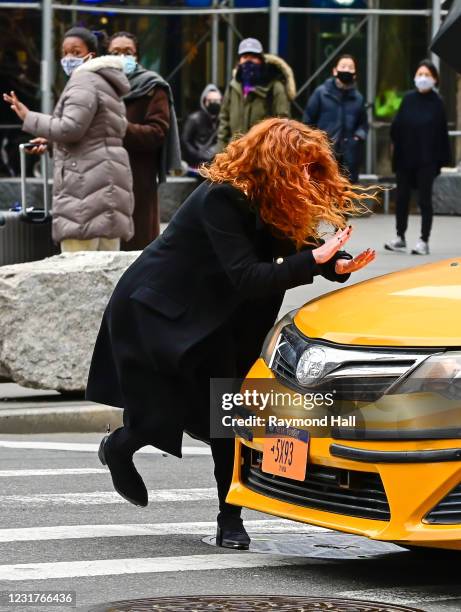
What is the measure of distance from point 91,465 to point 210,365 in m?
2.42

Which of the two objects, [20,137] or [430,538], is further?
[20,137]

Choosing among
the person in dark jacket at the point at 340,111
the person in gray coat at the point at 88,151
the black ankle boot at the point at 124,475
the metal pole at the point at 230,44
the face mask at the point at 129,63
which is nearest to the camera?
the black ankle boot at the point at 124,475

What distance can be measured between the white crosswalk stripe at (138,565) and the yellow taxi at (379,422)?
230 millimetres

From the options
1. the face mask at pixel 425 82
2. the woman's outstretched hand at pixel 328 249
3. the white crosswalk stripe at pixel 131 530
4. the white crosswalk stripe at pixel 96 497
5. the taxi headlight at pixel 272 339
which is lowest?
the white crosswalk stripe at pixel 96 497

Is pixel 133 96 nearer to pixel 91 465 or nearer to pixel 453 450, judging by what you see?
pixel 91 465

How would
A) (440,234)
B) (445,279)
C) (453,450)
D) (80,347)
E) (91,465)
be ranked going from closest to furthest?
(453,450)
(445,279)
(91,465)
(80,347)
(440,234)

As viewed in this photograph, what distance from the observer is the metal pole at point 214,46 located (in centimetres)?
2159

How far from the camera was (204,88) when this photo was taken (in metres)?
21.8

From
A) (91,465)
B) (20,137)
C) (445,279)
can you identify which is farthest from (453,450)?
(20,137)

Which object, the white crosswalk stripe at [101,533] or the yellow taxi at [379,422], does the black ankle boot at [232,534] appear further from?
the yellow taxi at [379,422]

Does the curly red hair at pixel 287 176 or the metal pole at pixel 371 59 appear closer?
the curly red hair at pixel 287 176

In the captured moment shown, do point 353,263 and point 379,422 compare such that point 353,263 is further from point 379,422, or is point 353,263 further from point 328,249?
point 379,422

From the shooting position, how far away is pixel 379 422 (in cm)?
541

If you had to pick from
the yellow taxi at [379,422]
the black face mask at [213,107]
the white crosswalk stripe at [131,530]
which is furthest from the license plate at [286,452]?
the black face mask at [213,107]
